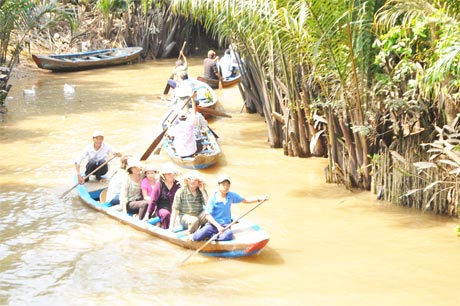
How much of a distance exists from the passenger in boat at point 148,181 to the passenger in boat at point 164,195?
0.24 meters

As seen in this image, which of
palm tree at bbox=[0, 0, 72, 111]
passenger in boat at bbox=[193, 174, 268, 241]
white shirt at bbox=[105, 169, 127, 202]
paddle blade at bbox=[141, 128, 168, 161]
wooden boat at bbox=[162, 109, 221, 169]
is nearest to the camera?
passenger in boat at bbox=[193, 174, 268, 241]

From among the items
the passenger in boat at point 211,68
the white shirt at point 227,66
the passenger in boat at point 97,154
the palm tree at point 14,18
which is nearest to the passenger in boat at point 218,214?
the passenger in boat at point 97,154

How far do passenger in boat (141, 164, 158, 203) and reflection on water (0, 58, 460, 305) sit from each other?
1.57 feet

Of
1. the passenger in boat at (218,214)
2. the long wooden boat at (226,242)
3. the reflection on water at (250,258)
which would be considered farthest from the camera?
the passenger in boat at (218,214)

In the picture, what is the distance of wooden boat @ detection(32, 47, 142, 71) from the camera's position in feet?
75.8

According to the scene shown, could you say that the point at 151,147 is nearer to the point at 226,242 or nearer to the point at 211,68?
the point at 226,242

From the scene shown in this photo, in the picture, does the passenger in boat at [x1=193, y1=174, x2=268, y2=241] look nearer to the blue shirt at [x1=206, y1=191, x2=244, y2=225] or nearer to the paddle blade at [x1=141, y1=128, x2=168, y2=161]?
the blue shirt at [x1=206, y1=191, x2=244, y2=225]

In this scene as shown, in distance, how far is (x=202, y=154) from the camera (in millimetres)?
12297

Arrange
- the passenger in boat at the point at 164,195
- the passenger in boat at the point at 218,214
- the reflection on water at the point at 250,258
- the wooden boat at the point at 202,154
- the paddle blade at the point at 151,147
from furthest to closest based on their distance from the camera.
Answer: the paddle blade at the point at 151,147 → the wooden boat at the point at 202,154 → the passenger in boat at the point at 164,195 → the passenger in boat at the point at 218,214 → the reflection on water at the point at 250,258

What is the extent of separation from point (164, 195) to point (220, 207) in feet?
3.53

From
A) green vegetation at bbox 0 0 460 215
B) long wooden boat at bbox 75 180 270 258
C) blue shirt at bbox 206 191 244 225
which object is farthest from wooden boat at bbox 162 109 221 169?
blue shirt at bbox 206 191 244 225

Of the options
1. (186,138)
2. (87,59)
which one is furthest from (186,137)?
(87,59)

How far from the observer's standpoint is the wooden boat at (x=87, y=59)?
23.1 meters

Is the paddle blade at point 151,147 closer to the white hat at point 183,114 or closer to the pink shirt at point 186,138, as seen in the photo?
the pink shirt at point 186,138
